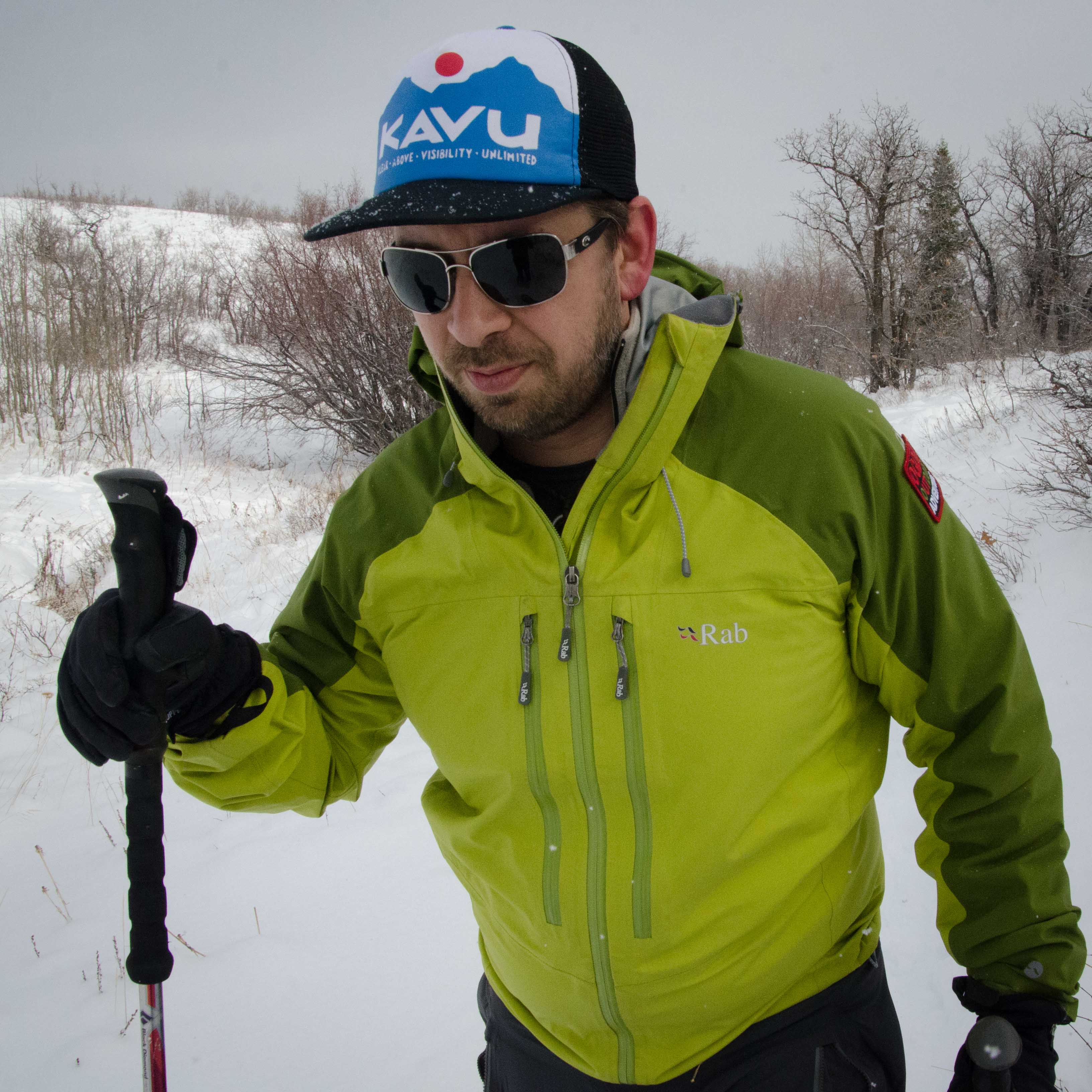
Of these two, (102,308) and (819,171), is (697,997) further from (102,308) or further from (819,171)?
(819,171)

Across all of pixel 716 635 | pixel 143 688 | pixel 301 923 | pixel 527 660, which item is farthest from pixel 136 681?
pixel 301 923

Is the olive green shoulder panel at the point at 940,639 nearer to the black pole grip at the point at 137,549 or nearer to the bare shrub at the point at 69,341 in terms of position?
the black pole grip at the point at 137,549

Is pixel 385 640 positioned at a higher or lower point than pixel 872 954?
higher

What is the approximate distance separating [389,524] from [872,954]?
1.32m

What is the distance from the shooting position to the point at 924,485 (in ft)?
4.08

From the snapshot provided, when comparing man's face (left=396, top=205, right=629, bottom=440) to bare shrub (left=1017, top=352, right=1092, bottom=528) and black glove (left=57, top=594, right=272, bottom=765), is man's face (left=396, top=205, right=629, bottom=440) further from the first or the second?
bare shrub (left=1017, top=352, right=1092, bottom=528)

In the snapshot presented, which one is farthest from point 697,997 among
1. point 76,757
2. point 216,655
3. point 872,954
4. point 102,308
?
point 102,308

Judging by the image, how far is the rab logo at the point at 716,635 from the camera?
1181 mm

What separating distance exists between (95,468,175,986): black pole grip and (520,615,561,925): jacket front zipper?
0.58m

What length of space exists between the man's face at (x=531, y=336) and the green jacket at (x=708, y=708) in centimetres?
10

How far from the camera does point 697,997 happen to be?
1.26m

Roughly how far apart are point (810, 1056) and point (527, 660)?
914 millimetres

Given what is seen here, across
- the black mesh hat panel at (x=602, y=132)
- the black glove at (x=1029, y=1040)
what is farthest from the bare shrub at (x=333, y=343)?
the black glove at (x=1029, y=1040)

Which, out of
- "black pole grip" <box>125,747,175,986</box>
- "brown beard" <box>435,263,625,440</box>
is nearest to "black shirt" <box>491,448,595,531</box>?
"brown beard" <box>435,263,625,440</box>
